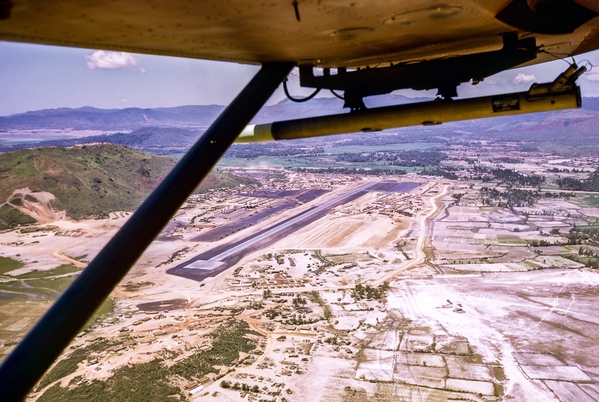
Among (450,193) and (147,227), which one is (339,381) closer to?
(147,227)

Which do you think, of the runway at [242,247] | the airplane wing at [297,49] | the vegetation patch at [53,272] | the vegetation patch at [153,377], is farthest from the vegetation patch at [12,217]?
the airplane wing at [297,49]

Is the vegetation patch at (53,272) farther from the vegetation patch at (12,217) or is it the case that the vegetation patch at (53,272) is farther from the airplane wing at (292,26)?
the airplane wing at (292,26)

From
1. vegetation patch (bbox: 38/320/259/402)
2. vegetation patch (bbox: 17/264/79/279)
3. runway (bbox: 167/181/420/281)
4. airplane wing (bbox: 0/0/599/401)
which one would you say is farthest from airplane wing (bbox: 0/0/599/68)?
vegetation patch (bbox: 17/264/79/279)

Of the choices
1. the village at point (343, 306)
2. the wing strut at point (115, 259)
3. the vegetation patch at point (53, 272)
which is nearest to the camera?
the wing strut at point (115, 259)

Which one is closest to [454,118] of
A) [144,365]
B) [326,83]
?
[326,83]

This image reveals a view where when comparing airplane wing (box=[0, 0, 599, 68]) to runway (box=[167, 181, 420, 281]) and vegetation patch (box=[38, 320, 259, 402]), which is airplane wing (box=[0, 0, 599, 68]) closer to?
vegetation patch (box=[38, 320, 259, 402])

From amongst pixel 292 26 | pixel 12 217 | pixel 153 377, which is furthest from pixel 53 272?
pixel 292 26
